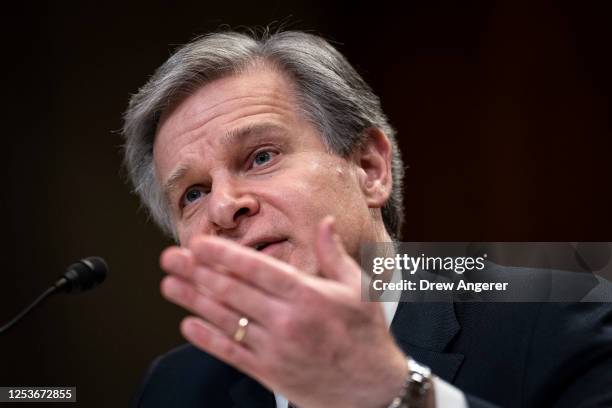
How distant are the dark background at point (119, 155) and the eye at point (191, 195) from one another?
70 centimetres

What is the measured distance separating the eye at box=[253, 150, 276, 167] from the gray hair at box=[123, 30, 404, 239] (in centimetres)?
15

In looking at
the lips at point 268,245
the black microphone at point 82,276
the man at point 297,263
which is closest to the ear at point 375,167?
the man at point 297,263

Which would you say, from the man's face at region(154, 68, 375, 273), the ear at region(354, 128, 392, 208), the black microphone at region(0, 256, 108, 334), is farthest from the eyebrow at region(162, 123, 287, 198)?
the black microphone at region(0, 256, 108, 334)

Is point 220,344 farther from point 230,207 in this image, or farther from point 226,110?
point 226,110

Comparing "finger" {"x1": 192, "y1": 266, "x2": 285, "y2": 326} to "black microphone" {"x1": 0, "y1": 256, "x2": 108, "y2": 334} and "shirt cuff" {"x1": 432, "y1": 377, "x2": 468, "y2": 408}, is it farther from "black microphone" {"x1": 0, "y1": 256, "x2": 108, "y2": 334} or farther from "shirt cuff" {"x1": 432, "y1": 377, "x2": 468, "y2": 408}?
"black microphone" {"x1": 0, "y1": 256, "x2": 108, "y2": 334}

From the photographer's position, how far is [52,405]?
2209 millimetres

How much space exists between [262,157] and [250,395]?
613mm

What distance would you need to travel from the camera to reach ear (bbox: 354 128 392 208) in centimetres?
182

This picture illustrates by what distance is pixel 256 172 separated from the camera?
1.66m

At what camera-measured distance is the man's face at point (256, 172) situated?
1562 millimetres

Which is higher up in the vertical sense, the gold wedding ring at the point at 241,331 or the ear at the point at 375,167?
the ear at the point at 375,167

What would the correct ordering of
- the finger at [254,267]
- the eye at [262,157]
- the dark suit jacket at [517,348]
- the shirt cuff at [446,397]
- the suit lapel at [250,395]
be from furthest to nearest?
the suit lapel at [250,395], the eye at [262,157], the dark suit jacket at [517,348], the shirt cuff at [446,397], the finger at [254,267]

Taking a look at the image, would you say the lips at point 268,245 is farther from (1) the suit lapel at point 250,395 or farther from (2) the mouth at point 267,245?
(1) the suit lapel at point 250,395

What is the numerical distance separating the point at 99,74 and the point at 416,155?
120cm
